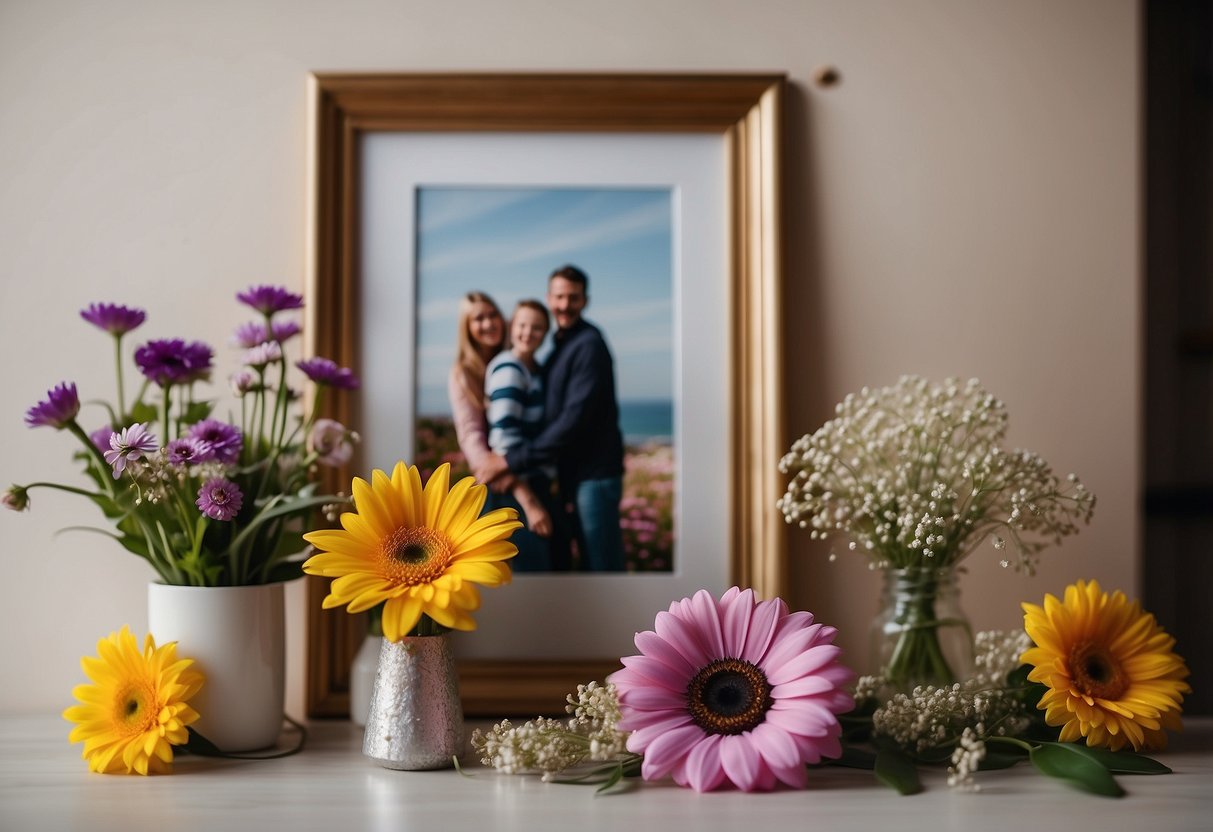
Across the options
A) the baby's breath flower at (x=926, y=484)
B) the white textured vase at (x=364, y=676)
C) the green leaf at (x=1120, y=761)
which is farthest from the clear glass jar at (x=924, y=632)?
the white textured vase at (x=364, y=676)

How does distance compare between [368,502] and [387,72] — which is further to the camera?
[387,72]

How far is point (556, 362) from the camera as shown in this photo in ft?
3.40

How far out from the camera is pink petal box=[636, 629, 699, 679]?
0.82 meters

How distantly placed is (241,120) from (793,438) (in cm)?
67

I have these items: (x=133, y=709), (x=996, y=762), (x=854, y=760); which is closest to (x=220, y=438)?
(x=133, y=709)

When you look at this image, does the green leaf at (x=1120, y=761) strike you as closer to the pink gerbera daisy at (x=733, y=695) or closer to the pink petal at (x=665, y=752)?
the pink gerbera daisy at (x=733, y=695)

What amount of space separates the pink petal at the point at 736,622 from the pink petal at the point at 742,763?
3.1 inches

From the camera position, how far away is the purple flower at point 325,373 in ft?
3.03

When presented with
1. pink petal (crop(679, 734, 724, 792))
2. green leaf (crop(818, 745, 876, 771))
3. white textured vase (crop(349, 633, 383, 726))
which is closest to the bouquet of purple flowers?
white textured vase (crop(349, 633, 383, 726))

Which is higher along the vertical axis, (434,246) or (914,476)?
(434,246)

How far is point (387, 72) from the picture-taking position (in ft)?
3.40

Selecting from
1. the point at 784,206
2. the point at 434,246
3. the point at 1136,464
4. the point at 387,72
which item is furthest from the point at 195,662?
the point at 1136,464

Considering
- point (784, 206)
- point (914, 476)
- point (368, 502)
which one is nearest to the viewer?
point (368, 502)

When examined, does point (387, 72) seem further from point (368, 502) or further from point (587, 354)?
point (368, 502)
